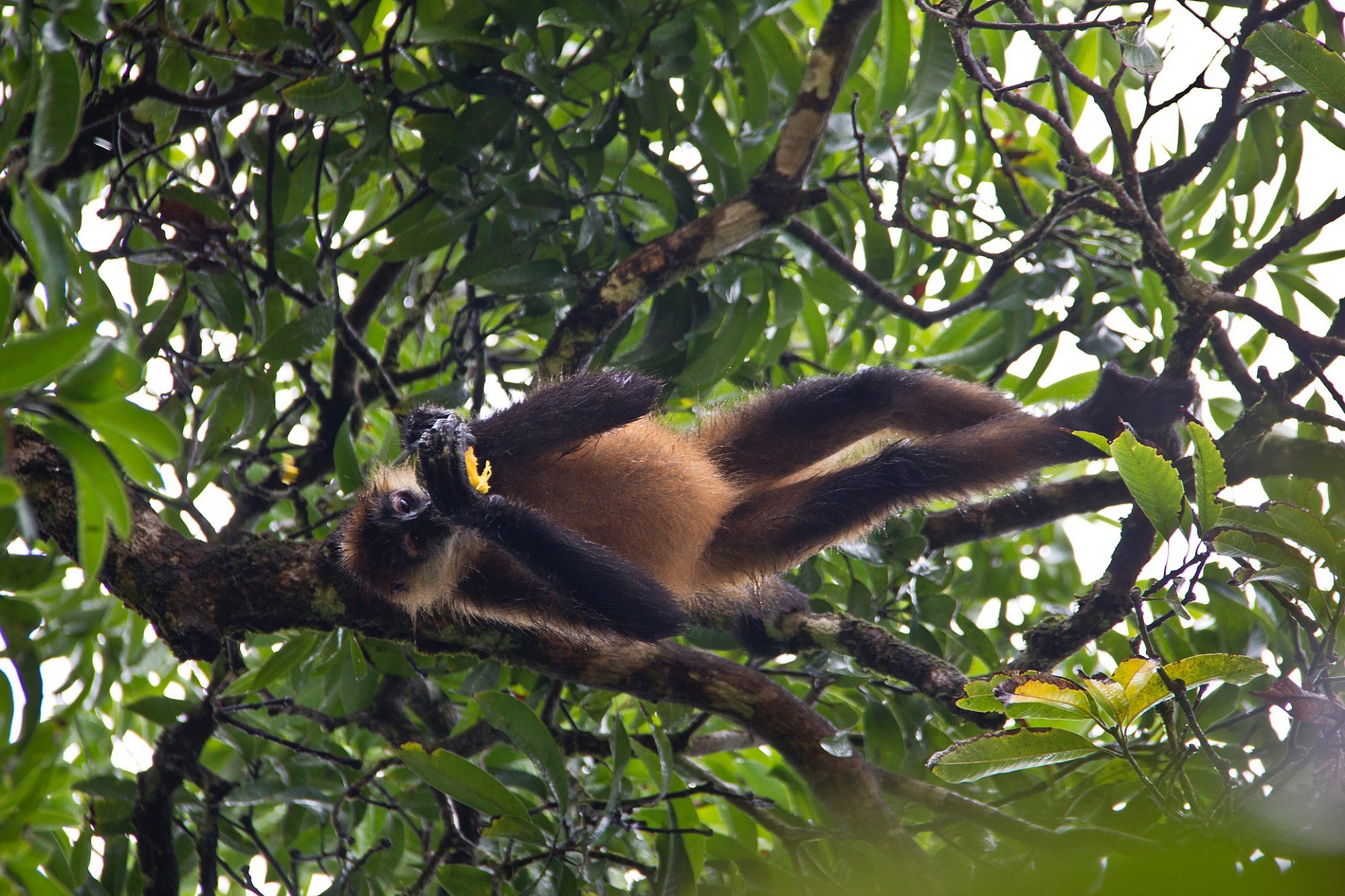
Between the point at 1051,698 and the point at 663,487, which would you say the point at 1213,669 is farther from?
the point at 663,487

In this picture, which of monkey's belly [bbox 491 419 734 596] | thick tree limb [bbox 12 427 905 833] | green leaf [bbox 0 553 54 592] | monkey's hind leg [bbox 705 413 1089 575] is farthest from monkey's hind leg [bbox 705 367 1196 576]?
green leaf [bbox 0 553 54 592]

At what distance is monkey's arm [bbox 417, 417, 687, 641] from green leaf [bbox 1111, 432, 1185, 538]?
1.10 meters

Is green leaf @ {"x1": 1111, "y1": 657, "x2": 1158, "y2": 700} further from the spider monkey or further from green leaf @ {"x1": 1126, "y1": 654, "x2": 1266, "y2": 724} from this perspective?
the spider monkey

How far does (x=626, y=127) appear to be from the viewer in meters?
2.58

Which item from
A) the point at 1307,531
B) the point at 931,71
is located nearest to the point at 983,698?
the point at 1307,531

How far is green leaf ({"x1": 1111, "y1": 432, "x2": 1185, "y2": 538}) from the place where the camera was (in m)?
1.61

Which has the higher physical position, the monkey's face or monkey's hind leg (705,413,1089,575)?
the monkey's face

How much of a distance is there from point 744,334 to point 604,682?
124cm

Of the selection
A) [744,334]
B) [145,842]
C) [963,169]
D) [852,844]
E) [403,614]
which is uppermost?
[963,169]

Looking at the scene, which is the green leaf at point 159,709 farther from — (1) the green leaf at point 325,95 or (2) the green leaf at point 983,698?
(2) the green leaf at point 983,698

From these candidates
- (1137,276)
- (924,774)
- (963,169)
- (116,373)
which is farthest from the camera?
(963,169)

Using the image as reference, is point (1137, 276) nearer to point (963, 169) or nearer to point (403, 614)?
point (963, 169)

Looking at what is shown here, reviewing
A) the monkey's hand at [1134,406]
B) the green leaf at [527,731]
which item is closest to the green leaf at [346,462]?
the green leaf at [527,731]

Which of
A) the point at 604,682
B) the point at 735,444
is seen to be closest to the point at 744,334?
the point at 735,444
